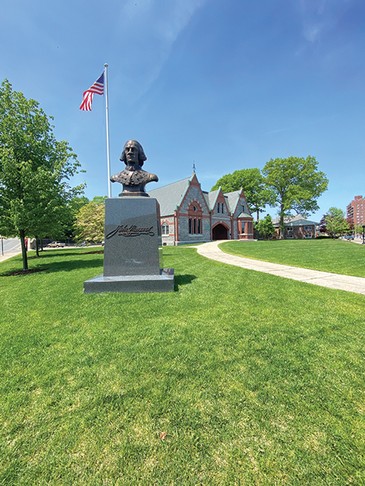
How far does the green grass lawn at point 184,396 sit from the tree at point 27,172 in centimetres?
714

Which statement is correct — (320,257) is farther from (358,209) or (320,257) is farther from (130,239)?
(358,209)

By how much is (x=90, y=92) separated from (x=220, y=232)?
3233 cm

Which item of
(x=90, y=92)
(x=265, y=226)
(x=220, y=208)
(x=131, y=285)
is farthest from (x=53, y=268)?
(x=265, y=226)

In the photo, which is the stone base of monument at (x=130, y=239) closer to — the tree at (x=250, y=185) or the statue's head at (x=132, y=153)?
the statue's head at (x=132, y=153)

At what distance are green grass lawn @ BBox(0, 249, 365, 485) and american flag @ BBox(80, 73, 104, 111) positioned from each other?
1419cm

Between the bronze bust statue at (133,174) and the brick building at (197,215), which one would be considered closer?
the bronze bust statue at (133,174)

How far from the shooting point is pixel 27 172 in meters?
9.93

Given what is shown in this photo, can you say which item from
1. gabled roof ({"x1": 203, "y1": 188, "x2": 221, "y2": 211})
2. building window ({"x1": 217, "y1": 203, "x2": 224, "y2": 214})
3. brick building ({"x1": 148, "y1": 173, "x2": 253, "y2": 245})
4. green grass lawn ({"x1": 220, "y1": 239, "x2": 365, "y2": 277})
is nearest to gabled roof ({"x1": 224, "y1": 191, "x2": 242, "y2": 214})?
brick building ({"x1": 148, "y1": 173, "x2": 253, "y2": 245})

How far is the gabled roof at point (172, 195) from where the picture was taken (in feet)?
113

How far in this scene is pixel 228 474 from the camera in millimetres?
1729

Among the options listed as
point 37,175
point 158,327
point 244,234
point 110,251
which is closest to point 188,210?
point 244,234

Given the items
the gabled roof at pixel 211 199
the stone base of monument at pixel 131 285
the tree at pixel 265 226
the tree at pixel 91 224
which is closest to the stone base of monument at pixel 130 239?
the stone base of monument at pixel 131 285

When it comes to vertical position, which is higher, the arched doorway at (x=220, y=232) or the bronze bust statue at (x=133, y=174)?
the bronze bust statue at (x=133, y=174)

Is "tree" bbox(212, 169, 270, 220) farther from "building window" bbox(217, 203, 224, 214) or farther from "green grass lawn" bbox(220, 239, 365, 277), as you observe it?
"green grass lawn" bbox(220, 239, 365, 277)
